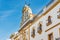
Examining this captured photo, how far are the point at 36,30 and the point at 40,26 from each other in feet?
4.77

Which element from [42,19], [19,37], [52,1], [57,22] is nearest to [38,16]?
[42,19]

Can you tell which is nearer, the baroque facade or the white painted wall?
the white painted wall

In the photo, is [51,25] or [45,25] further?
[45,25]

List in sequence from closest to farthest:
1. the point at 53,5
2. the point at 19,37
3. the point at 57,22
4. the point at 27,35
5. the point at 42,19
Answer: the point at 57,22
the point at 53,5
the point at 42,19
the point at 27,35
the point at 19,37

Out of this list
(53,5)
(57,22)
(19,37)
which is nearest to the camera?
(57,22)

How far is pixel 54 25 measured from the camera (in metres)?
25.6

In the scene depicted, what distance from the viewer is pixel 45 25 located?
2823 centimetres

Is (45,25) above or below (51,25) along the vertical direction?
above

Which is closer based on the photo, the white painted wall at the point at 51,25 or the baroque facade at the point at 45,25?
the white painted wall at the point at 51,25

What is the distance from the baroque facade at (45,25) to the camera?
83.6 feet

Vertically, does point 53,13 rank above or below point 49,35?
above

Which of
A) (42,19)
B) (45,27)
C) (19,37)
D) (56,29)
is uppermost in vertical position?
(19,37)

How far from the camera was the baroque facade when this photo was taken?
2548cm

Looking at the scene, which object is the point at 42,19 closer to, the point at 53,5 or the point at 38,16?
the point at 38,16
